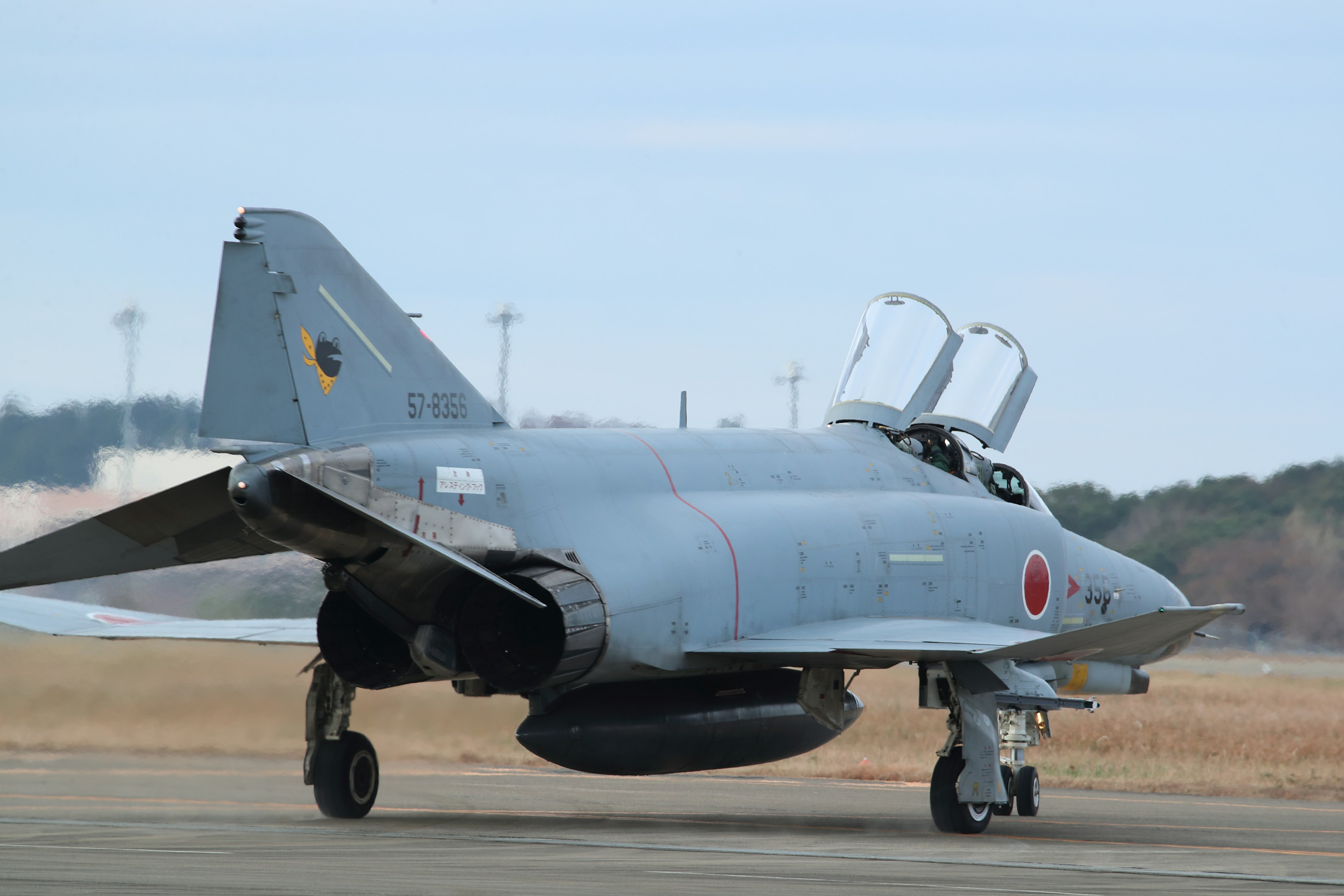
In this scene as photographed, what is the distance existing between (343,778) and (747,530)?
4162mm

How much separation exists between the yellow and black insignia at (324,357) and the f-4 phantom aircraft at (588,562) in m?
0.02

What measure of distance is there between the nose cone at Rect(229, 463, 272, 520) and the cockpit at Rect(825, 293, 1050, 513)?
7994 mm

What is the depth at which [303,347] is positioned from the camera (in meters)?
12.7

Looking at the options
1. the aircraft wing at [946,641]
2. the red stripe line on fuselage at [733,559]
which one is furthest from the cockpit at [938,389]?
the red stripe line on fuselage at [733,559]

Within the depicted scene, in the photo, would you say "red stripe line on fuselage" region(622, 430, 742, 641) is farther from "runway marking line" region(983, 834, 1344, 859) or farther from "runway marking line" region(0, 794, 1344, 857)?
"runway marking line" region(983, 834, 1344, 859)

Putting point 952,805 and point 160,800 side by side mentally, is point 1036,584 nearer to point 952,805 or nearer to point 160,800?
point 952,805

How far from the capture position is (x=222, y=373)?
Result: 12.4m

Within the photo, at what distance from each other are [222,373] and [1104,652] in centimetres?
793

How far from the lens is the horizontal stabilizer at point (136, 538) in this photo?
1273 centimetres

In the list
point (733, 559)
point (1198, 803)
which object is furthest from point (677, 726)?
point (1198, 803)

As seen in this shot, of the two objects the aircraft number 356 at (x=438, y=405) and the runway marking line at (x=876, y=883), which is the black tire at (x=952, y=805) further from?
the aircraft number 356 at (x=438, y=405)

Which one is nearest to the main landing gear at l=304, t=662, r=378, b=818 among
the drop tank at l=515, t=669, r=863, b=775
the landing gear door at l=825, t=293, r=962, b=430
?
the drop tank at l=515, t=669, r=863, b=775

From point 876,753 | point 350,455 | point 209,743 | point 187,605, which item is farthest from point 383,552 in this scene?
point 876,753

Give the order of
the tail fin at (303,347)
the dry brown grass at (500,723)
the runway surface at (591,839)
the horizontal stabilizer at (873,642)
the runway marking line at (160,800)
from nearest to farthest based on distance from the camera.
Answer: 1. the runway surface at (591,839)
2. the tail fin at (303,347)
3. the horizontal stabilizer at (873,642)
4. the runway marking line at (160,800)
5. the dry brown grass at (500,723)
